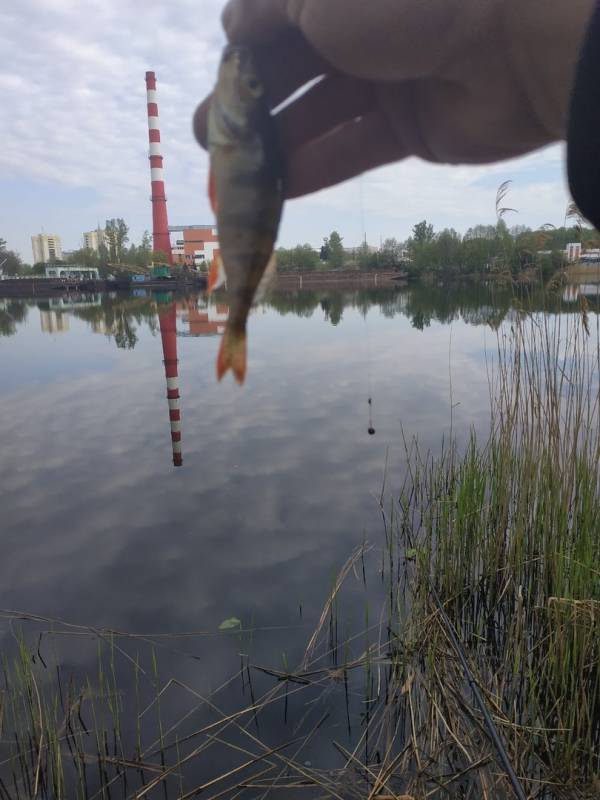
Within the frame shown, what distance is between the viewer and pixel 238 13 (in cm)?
106

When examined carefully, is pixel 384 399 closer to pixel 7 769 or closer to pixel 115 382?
pixel 115 382

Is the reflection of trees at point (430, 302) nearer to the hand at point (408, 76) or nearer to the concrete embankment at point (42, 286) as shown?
the hand at point (408, 76)

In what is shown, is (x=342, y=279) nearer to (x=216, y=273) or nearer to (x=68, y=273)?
(x=216, y=273)

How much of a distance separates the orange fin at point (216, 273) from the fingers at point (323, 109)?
253 millimetres

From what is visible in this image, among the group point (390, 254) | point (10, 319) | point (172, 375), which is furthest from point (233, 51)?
point (10, 319)

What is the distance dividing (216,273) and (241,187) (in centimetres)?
18

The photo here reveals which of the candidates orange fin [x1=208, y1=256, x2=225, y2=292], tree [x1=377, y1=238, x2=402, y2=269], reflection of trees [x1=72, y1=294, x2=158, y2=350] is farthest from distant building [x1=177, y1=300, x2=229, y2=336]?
reflection of trees [x1=72, y1=294, x2=158, y2=350]

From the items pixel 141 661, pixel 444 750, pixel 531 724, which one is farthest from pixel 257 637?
pixel 531 724

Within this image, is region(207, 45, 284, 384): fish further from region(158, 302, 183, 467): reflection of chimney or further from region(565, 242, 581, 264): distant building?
region(565, 242, 581, 264): distant building

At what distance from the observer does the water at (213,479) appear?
227 inches

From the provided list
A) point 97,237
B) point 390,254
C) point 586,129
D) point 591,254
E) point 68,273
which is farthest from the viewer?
point 68,273

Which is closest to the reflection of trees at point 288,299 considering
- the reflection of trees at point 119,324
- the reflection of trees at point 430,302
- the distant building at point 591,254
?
the reflection of trees at point 430,302

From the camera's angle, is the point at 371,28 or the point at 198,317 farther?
the point at 198,317

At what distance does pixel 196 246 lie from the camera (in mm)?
1491
